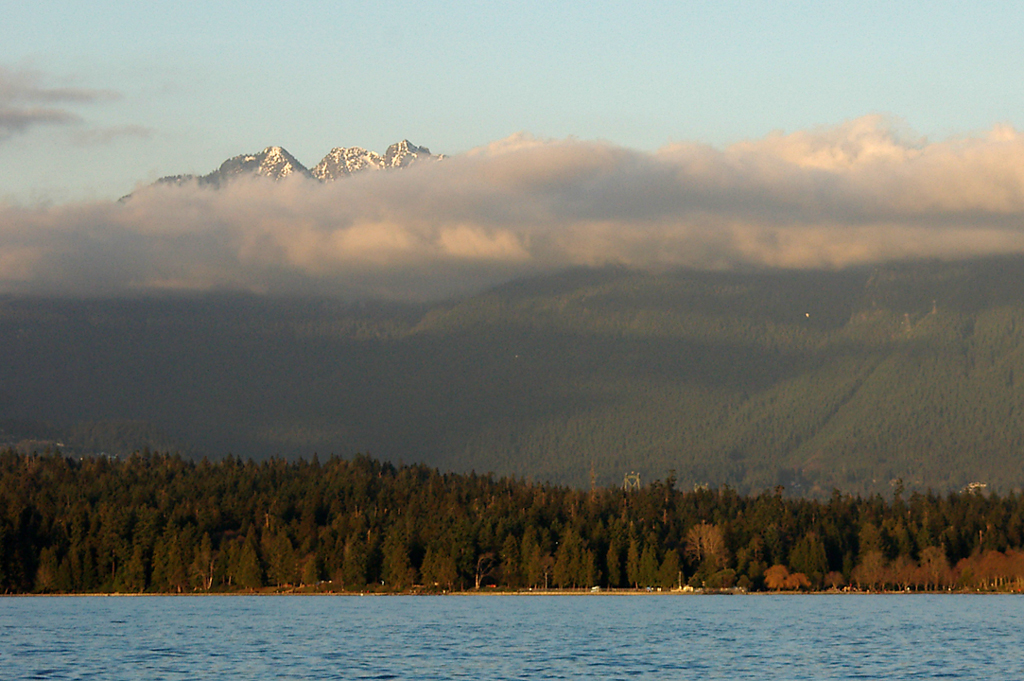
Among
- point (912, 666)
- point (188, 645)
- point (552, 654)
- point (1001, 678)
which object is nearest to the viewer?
point (1001, 678)

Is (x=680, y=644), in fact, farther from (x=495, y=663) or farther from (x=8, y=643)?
(x=8, y=643)

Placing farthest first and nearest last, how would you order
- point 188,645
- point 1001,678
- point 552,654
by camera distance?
point 188,645 < point 552,654 < point 1001,678

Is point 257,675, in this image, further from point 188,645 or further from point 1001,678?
point 1001,678

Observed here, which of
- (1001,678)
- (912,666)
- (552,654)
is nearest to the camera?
(1001,678)

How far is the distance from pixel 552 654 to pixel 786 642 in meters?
35.7

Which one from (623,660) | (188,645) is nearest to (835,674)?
(623,660)

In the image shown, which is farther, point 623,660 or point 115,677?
point 623,660

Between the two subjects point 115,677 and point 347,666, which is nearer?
point 115,677

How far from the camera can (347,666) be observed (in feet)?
540

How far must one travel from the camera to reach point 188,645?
196000 millimetres

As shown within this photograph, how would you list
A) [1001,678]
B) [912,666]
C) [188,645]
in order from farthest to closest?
[188,645] → [912,666] → [1001,678]

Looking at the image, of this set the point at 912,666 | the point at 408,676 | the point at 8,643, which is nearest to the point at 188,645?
the point at 8,643

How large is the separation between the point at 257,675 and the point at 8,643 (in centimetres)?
5820

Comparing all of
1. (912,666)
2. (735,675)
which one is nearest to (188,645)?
Answer: (735,675)
